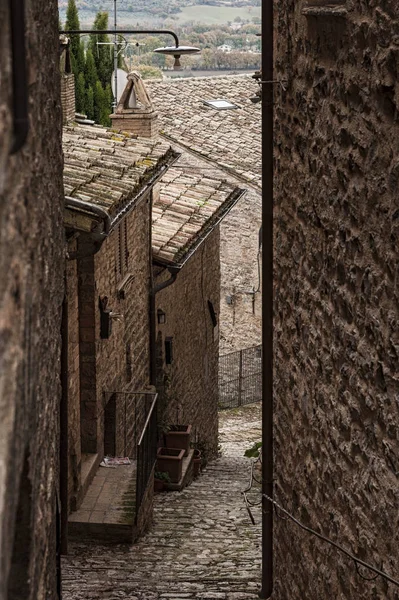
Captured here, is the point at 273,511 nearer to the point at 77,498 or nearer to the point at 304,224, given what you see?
the point at 304,224

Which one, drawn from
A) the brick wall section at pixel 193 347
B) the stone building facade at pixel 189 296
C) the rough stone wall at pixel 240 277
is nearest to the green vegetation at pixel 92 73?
the rough stone wall at pixel 240 277

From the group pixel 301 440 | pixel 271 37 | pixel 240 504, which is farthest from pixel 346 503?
pixel 240 504

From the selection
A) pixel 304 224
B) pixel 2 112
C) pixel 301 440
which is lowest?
pixel 301 440

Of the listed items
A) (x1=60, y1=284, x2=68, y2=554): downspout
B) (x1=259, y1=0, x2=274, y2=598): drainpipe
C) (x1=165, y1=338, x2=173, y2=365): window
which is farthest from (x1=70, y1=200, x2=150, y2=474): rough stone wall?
(x1=259, y1=0, x2=274, y2=598): drainpipe

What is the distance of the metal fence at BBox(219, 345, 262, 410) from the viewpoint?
2444cm

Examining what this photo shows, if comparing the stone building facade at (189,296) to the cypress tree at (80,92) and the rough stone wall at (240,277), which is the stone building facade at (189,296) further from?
the cypress tree at (80,92)

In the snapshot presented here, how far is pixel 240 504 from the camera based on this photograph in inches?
525

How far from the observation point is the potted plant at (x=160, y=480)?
13.8 metres

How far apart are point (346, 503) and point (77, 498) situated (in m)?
5.16

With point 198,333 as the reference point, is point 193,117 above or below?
above

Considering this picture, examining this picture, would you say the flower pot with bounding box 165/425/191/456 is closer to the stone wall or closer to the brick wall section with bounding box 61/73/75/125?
the stone wall

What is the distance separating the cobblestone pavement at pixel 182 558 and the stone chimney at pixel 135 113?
16.3 feet

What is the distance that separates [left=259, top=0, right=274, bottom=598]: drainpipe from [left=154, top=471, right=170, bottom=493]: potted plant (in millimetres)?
6356

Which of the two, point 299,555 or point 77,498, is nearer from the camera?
point 299,555
